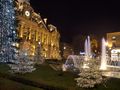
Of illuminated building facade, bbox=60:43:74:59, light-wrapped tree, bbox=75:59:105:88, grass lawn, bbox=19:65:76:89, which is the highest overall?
illuminated building facade, bbox=60:43:74:59

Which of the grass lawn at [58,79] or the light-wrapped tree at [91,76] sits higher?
the light-wrapped tree at [91,76]

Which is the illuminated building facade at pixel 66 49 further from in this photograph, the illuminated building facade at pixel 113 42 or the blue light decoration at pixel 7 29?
the blue light decoration at pixel 7 29

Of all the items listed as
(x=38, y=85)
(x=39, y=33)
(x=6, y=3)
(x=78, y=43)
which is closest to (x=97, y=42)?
(x=78, y=43)

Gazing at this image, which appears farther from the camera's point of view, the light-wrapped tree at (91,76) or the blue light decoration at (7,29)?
the blue light decoration at (7,29)

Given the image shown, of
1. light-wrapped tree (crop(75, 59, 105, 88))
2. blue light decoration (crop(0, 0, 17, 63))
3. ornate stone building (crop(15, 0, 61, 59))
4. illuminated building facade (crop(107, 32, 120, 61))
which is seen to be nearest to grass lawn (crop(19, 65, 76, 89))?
light-wrapped tree (crop(75, 59, 105, 88))

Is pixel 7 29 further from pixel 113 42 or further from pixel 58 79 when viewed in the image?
pixel 113 42

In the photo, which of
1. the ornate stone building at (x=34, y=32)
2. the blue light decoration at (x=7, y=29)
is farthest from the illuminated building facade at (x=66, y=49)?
the blue light decoration at (x=7, y=29)

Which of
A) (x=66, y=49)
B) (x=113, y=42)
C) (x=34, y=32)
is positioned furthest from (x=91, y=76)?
(x=66, y=49)

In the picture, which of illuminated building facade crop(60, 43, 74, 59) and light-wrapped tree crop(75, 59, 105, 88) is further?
illuminated building facade crop(60, 43, 74, 59)

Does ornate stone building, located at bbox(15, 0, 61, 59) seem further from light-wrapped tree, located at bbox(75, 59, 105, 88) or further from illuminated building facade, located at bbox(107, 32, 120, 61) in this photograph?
light-wrapped tree, located at bbox(75, 59, 105, 88)

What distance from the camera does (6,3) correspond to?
198ft

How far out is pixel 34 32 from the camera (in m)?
97.9

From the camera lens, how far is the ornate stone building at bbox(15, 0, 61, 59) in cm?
8641

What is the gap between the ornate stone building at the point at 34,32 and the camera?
86.4m
